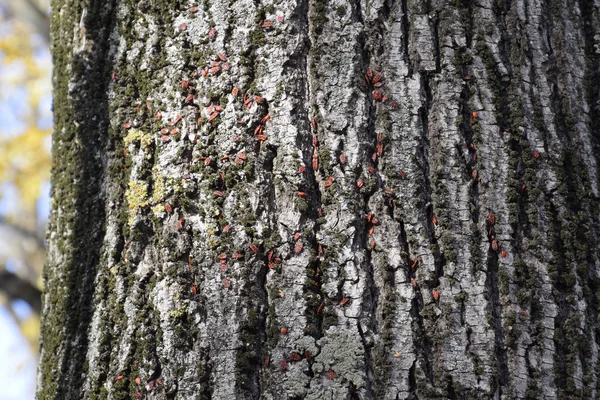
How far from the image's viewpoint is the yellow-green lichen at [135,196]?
1.51m

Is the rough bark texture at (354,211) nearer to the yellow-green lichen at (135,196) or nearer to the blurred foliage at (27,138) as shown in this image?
the yellow-green lichen at (135,196)

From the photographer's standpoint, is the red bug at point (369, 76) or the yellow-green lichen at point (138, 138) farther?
the yellow-green lichen at point (138, 138)

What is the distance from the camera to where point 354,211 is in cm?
136

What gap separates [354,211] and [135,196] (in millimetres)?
553

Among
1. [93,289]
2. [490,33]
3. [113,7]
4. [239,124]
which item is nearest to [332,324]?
[239,124]

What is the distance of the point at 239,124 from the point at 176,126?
0.17 meters

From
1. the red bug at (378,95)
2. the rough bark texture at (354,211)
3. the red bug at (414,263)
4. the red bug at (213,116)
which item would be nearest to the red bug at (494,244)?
the rough bark texture at (354,211)

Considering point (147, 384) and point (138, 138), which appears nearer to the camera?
point (147, 384)

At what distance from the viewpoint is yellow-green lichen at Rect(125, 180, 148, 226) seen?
1513 mm

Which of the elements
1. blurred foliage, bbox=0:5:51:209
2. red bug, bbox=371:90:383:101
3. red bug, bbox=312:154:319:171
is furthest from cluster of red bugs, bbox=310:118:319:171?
blurred foliage, bbox=0:5:51:209

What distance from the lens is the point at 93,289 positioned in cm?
158

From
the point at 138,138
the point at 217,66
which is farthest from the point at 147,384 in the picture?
the point at 217,66

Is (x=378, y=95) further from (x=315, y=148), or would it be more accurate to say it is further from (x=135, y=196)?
(x=135, y=196)

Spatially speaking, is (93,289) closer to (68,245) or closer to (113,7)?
(68,245)
